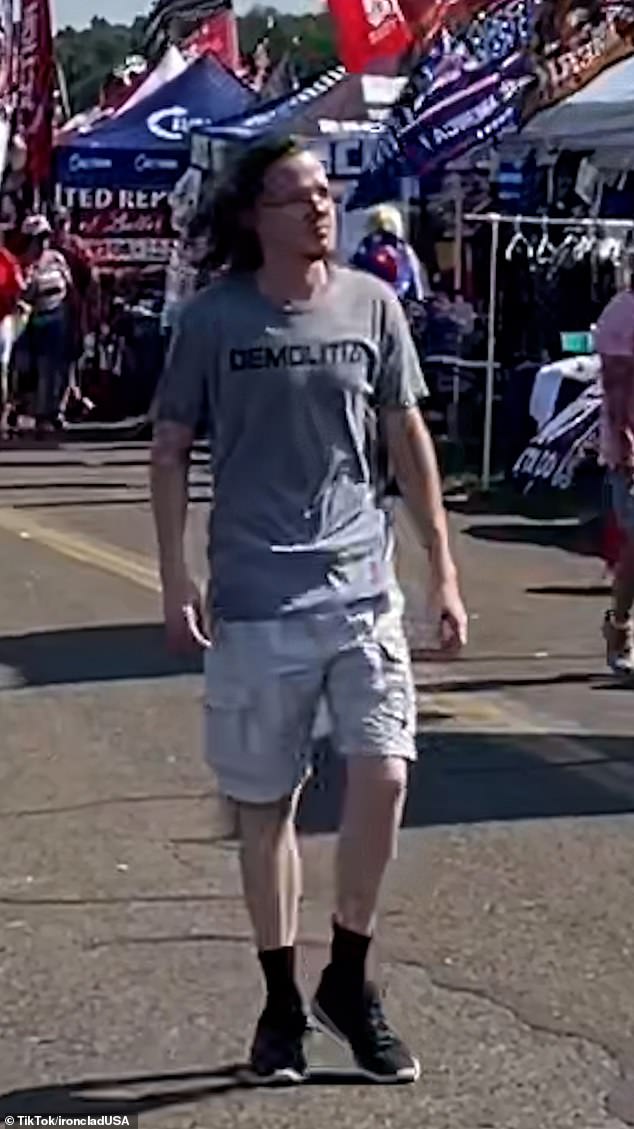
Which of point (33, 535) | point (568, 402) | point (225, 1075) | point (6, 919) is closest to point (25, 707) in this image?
point (6, 919)

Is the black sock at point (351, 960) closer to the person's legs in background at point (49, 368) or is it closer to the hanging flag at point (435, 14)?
the hanging flag at point (435, 14)

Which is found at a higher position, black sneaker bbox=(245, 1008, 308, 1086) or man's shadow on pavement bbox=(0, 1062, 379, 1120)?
black sneaker bbox=(245, 1008, 308, 1086)

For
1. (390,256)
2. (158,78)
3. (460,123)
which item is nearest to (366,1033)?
(390,256)

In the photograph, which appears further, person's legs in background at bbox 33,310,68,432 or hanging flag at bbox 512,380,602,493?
person's legs in background at bbox 33,310,68,432

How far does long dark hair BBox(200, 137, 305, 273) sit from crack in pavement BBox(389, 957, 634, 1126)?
5.87ft

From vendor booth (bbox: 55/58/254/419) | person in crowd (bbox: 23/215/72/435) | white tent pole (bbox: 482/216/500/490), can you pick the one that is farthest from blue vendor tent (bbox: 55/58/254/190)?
white tent pole (bbox: 482/216/500/490)

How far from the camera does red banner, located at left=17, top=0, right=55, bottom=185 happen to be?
25.9 m

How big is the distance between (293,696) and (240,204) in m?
1.01

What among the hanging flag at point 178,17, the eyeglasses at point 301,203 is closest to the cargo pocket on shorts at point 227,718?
the eyeglasses at point 301,203

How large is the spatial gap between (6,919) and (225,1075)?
1.52 meters

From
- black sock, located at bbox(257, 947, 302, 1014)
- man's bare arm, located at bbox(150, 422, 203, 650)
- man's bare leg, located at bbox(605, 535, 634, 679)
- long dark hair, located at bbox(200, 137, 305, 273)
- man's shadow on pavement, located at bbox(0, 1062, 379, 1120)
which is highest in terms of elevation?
long dark hair, located at bbox(200, 137, 305, 273)

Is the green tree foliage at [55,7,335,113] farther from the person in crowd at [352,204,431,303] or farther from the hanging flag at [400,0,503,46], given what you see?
the person in crowd at [352,204,431,303]

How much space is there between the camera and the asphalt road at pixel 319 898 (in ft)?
18.0

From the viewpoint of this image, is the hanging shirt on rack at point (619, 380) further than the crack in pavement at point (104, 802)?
Yes
